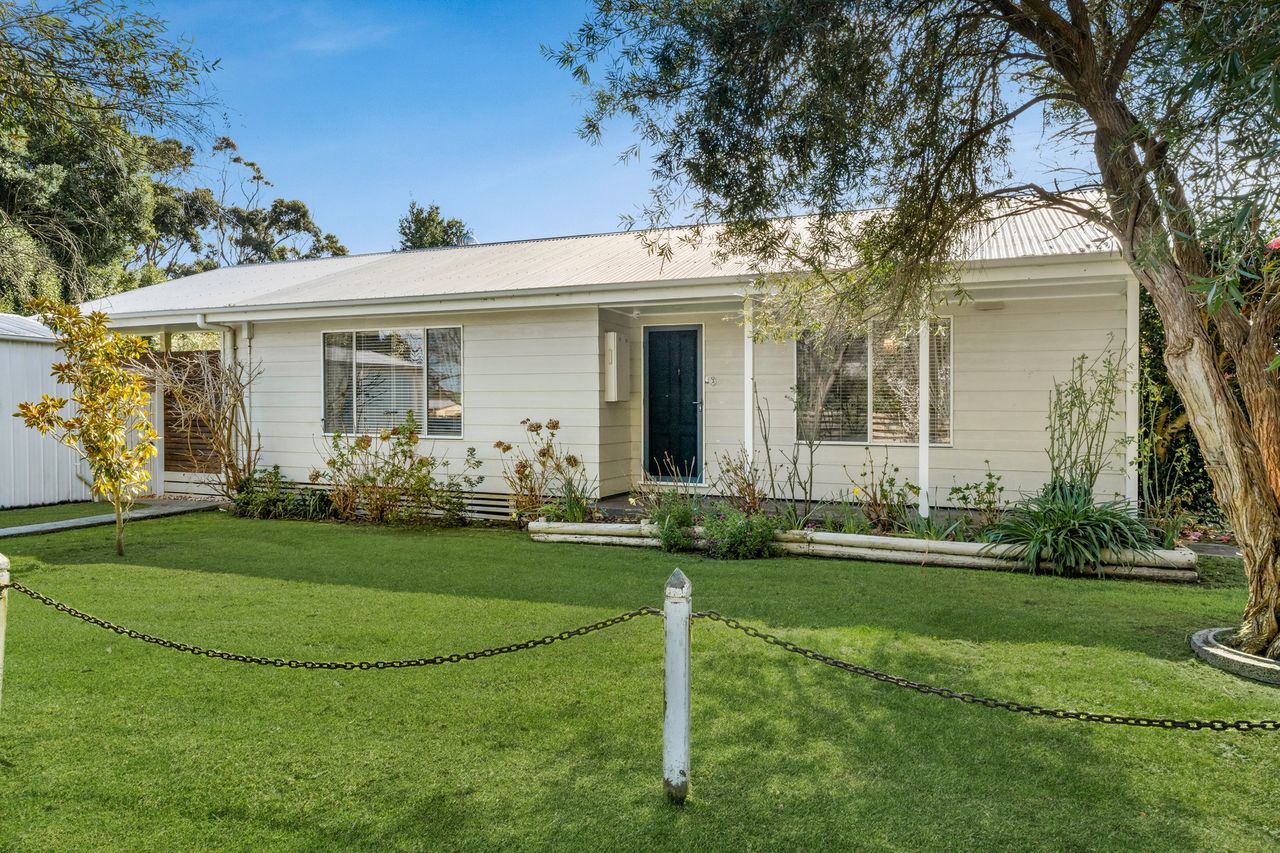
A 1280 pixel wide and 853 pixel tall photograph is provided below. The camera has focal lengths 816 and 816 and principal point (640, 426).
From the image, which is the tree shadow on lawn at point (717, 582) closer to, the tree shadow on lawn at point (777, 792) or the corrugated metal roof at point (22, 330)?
the tree shadow on lawn at point (777, 792)

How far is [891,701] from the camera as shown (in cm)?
404

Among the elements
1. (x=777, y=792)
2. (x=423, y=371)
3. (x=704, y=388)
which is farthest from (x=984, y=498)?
(x=423, y=371)

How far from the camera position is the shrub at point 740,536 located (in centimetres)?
773

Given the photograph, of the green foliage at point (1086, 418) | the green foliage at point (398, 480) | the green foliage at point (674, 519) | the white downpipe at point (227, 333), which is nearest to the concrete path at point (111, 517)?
the green foliage at point (398, 480)

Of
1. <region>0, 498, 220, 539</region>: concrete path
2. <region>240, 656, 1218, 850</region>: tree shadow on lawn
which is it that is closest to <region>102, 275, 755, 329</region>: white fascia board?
<region>0, 498, 220, 539</region>: concrete path

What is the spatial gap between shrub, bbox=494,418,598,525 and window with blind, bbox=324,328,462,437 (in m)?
1.06

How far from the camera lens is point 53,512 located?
443 inches

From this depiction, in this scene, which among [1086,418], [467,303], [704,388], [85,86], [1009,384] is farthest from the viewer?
[704,388]

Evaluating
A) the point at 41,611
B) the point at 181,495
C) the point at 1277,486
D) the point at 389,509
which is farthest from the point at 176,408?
the point at 1277,486

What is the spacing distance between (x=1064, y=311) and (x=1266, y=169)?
19.3ft

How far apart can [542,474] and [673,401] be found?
2074mm

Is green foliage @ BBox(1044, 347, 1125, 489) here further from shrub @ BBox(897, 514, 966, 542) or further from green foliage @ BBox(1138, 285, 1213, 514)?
shrub @ BBox(897, 514, 966, 542)

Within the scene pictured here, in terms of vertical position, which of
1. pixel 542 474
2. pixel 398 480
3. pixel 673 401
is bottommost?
pixel 398 480

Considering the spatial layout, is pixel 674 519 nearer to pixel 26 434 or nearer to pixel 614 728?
pixel 614 728
